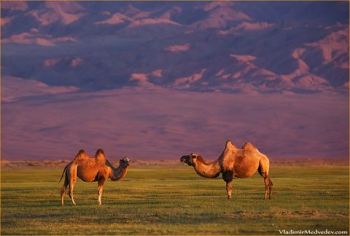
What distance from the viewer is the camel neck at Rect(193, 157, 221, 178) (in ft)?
86.4

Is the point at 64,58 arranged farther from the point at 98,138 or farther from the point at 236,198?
the point at 236,198

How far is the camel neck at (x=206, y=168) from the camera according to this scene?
26.3 metres

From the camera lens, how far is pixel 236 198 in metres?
27.5

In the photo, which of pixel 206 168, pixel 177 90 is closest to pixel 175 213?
pixel 206 168


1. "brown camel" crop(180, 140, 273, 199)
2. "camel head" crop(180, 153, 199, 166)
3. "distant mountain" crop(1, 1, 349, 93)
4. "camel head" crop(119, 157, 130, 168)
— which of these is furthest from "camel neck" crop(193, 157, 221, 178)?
"distant mountain" crop(1, 1, 349, 93)

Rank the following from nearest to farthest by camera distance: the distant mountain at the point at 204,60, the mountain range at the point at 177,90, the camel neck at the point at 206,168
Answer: the camel neck at the point at 206,168 < the mountain range at the point at 177,90 < the distant mountain at the point at 204,60

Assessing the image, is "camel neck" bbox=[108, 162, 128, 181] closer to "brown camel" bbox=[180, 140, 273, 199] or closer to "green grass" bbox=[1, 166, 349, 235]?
"green grass" bbox=[1, 166, 349, 235]

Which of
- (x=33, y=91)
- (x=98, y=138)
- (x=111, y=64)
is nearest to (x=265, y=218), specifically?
(x=98, y=138)

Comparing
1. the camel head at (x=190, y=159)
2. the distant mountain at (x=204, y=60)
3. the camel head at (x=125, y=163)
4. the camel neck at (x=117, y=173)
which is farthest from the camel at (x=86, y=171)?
the distant mountain at (x=204, y=60)

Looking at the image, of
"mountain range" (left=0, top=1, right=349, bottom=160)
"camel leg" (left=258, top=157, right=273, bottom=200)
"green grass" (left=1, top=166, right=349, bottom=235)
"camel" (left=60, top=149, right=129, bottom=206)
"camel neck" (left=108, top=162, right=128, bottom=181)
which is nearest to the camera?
"green grass" (left=1, top=166, right=349, bottom=235)

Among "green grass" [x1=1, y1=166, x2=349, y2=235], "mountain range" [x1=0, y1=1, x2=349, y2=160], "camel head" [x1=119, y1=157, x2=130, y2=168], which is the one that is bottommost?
"green grass" [x1=1, y1=166, x2=349, y2=235]

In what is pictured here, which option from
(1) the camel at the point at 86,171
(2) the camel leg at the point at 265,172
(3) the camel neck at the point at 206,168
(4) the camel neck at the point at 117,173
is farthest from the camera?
(2) the camel leg at the point at 265,172

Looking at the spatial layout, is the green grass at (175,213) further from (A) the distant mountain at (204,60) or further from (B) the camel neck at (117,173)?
(A) the distant mountain at (204,60)

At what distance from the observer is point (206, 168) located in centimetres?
2644
